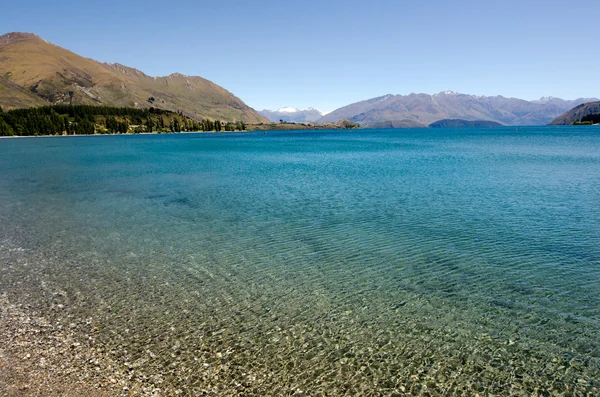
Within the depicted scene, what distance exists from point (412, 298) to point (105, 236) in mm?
20878

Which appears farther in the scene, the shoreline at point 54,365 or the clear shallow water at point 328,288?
the clear shallow water at point 328,288

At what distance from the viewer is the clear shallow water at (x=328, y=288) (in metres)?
11.4

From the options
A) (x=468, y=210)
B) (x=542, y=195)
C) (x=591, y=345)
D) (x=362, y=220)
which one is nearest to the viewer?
(x=591, y=345)

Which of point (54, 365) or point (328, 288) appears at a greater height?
point (54, 365)

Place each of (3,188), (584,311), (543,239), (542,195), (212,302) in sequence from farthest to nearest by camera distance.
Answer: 1. (3,188)
2. (542,195)
3. (543,239)
4. (212,302)
5. (584,311)

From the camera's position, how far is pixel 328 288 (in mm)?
17234

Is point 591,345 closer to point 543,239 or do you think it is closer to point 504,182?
point 543,239

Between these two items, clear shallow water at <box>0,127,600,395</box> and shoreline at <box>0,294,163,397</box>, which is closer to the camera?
shoreline at <box>0,294,163,397</box>

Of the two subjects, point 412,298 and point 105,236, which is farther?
point 105,236

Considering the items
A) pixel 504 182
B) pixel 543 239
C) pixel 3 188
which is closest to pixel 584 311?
pixel 543 239

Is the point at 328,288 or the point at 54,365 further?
the point at 328,288

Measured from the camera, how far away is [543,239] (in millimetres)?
24188

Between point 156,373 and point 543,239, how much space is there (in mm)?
23920

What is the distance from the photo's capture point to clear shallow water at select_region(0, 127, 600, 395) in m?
11.4
